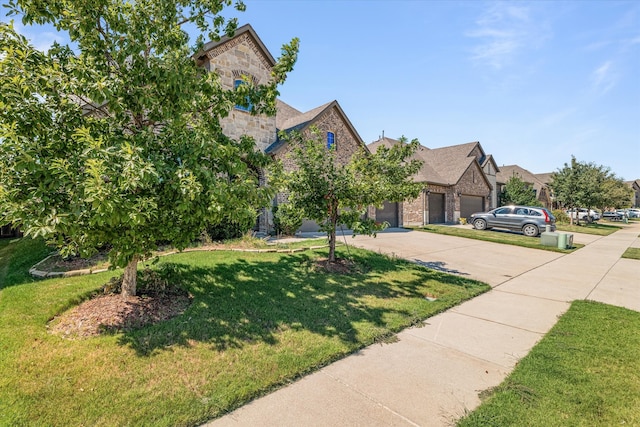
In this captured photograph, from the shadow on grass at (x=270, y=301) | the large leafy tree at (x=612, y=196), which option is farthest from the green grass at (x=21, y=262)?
the large leafy tree at (x=612, y=196)

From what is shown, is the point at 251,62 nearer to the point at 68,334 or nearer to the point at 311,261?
the point at 311,261

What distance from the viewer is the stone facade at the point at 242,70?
13.9m

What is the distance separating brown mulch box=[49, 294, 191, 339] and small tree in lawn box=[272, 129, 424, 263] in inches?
152

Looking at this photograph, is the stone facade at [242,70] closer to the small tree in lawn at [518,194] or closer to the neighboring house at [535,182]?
the small tree in lawn at [518,194]

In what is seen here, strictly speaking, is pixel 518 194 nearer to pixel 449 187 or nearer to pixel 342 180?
pixel 449 187

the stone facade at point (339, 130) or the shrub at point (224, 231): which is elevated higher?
the stone facade at point (339, 130)

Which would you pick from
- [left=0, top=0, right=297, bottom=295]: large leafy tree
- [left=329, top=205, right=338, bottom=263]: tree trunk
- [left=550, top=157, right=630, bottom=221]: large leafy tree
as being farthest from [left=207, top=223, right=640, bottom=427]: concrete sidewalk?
[left=550, top=157, right=630, bottom=221]: large leafy tree

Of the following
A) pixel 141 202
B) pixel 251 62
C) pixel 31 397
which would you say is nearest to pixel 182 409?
pixel 31 397

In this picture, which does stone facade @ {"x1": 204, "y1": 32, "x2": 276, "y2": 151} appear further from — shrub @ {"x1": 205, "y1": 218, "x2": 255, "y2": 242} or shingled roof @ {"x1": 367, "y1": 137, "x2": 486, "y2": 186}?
shingled roof @ {"x1": 367, "y1": 137, "x2": 486, "y2": 186}

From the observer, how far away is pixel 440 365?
3.93 metres

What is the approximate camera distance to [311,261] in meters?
8.71

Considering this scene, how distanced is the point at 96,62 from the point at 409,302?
6.78 m

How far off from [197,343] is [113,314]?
1636mm

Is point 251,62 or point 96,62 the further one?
point 251,62
